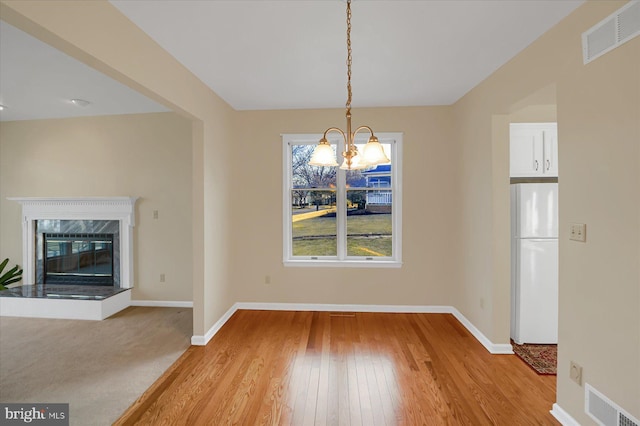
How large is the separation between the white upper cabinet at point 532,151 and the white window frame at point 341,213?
130cm

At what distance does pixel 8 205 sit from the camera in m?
4.41

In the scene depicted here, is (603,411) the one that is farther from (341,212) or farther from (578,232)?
(341,212)

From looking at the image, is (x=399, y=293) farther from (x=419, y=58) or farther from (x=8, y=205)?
(x=8, y=205)

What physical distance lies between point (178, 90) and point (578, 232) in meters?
3.30

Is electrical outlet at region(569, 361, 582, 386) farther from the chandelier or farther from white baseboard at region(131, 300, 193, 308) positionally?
white baseboard at region(131, 300, 193, 308)

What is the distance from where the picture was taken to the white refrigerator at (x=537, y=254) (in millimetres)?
2967

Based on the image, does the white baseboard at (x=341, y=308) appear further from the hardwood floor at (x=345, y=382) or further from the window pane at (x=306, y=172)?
the window pane at (x=306, y=172)

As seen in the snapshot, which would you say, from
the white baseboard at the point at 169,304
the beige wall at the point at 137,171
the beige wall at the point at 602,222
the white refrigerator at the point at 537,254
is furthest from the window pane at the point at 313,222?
the beige wall at the point at 602,222

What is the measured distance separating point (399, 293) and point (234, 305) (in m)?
2.30

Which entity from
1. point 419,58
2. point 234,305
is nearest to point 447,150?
point 419,58

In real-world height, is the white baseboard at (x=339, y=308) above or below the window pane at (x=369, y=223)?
below

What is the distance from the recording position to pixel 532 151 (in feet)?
10.3

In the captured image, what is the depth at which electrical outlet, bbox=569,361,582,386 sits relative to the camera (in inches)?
74.4

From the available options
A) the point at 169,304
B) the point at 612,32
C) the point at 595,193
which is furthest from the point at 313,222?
the point at 612,32
